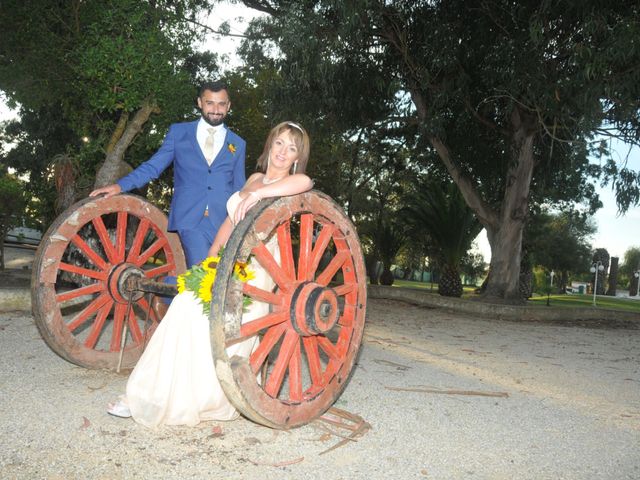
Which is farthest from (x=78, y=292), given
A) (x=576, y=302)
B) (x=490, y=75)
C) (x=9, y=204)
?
(x=576, y=302)

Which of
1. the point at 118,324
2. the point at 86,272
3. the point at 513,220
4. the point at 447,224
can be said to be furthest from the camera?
the point at 447,224

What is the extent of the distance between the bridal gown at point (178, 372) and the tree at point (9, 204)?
37.4ft

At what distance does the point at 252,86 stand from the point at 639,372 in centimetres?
1482

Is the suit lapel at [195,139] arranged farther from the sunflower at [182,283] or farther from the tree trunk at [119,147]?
the tree trunk at [119,147]

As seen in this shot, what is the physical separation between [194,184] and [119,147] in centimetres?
482

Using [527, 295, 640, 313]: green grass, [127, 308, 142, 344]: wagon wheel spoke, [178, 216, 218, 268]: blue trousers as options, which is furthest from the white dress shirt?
[527, 295, 640, 313]: green grass

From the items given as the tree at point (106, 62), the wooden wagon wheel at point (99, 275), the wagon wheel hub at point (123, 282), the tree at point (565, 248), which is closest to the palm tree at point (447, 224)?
the tree at point (106, 62)

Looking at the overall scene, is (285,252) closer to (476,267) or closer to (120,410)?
(120,410)

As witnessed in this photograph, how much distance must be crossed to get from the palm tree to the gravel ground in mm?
9123

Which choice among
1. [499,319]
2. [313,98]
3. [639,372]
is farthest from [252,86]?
[639,372]

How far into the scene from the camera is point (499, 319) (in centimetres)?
1041

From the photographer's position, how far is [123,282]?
11.9 feet

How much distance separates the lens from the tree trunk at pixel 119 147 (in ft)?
25.1

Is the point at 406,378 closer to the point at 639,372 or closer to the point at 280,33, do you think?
the point at 639,372
